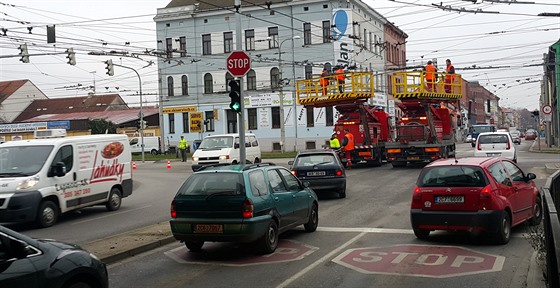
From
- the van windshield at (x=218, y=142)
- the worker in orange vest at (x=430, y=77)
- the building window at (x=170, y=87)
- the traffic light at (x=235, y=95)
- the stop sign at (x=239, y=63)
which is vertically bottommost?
the van windshield at (x=218, y=142)

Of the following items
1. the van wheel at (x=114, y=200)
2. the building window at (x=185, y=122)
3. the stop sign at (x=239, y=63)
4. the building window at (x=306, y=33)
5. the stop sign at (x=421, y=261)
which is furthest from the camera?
the building window at (x=185, y=122)

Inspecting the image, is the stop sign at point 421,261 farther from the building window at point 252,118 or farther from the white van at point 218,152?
the building window at point 252,118

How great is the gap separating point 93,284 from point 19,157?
9.53 metres

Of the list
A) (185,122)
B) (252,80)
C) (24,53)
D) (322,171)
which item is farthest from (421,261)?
(185,122)

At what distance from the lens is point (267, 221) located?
9.75 metres

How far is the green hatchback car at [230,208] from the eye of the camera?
369 inches

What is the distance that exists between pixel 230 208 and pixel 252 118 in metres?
48.9

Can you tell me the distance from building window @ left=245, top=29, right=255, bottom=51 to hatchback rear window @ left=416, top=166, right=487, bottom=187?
157 ft

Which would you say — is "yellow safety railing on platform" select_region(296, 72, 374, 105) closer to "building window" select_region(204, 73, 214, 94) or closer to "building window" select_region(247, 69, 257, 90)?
"building window" select_region(247, 69, 257, 90)

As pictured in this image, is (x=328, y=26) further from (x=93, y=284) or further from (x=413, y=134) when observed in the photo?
(x=93, y=284)

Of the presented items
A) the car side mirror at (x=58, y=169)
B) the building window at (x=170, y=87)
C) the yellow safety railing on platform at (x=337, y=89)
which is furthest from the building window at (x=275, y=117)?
the car side mirror at (x=58, y=169)

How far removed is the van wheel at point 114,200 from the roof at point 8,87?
77.3 meters

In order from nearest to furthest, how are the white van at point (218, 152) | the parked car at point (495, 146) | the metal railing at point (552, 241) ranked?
the metal railing at point (552, 241)
the parked car at point (495, 146)
the white van at point (218, 152)

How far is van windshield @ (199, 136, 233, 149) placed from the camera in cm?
2892
